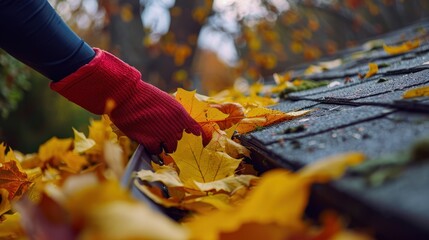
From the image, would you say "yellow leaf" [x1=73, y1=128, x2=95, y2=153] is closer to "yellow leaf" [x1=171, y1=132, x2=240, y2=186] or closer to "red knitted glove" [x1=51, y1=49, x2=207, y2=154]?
"red knitted glove" [x1=51, y1=49, x2=207, y2=154]

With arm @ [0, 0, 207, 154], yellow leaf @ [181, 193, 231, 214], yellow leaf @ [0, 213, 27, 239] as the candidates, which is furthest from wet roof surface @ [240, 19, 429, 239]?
yellow leaf @ [0, 213, 27, 239]

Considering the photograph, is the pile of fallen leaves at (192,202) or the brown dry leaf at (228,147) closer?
the pile of fallen leaves at (192,202)

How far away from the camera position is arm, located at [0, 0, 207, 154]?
1250 millimetres

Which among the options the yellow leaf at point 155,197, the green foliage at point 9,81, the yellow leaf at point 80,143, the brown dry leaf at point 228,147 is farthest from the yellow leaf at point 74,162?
the green foliage at point 9,81

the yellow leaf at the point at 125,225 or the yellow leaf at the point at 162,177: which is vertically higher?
the yellow leaf at the point at 125,225

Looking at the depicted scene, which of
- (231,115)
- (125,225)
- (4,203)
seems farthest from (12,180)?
(125,225)

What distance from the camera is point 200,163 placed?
105 cm

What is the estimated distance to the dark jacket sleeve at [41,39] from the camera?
3.99 ft

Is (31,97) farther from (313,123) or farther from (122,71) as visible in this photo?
(313,123)

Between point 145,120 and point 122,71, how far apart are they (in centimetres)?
16

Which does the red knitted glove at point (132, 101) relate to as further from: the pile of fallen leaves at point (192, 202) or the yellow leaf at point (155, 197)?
the yellow leaf at point (155, 197)

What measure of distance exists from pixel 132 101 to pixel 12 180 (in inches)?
16.5

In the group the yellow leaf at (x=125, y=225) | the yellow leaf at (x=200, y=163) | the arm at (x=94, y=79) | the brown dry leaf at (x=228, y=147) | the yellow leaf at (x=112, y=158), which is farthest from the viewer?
the arm at (x=94, y=79)

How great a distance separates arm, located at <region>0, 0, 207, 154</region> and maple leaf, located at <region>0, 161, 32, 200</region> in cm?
26
